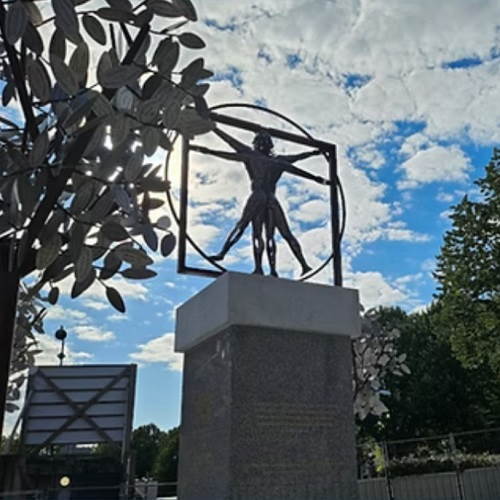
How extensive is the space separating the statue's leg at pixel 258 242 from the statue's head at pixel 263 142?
645 mm

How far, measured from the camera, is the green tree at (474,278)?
18172 mm

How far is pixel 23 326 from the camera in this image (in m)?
2.41

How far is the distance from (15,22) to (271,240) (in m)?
3.80

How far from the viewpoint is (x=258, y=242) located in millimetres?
4832

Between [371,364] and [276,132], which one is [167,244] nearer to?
[276,132]

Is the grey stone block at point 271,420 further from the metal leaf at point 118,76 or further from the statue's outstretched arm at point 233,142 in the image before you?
the metal leaf at point 118,76

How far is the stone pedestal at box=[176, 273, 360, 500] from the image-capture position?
3.79m

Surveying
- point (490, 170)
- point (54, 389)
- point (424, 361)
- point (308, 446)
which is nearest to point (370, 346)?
point (54, 389)

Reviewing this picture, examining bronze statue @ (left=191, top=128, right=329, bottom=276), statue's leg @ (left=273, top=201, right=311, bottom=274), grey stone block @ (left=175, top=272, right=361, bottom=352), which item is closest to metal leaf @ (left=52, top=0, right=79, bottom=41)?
grey stone block @ (left=175, top=272, right=361, bottom=352)

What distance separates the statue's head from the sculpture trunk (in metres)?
3.93

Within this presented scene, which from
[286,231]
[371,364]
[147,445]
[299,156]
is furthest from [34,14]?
[147,445]

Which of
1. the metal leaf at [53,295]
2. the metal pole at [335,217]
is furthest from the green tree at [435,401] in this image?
the metal leaf at [53,295]

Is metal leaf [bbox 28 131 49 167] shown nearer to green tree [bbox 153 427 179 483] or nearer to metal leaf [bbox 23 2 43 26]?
metal leaf [bbox 23 2 43 26]

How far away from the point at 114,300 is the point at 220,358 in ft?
8.60
